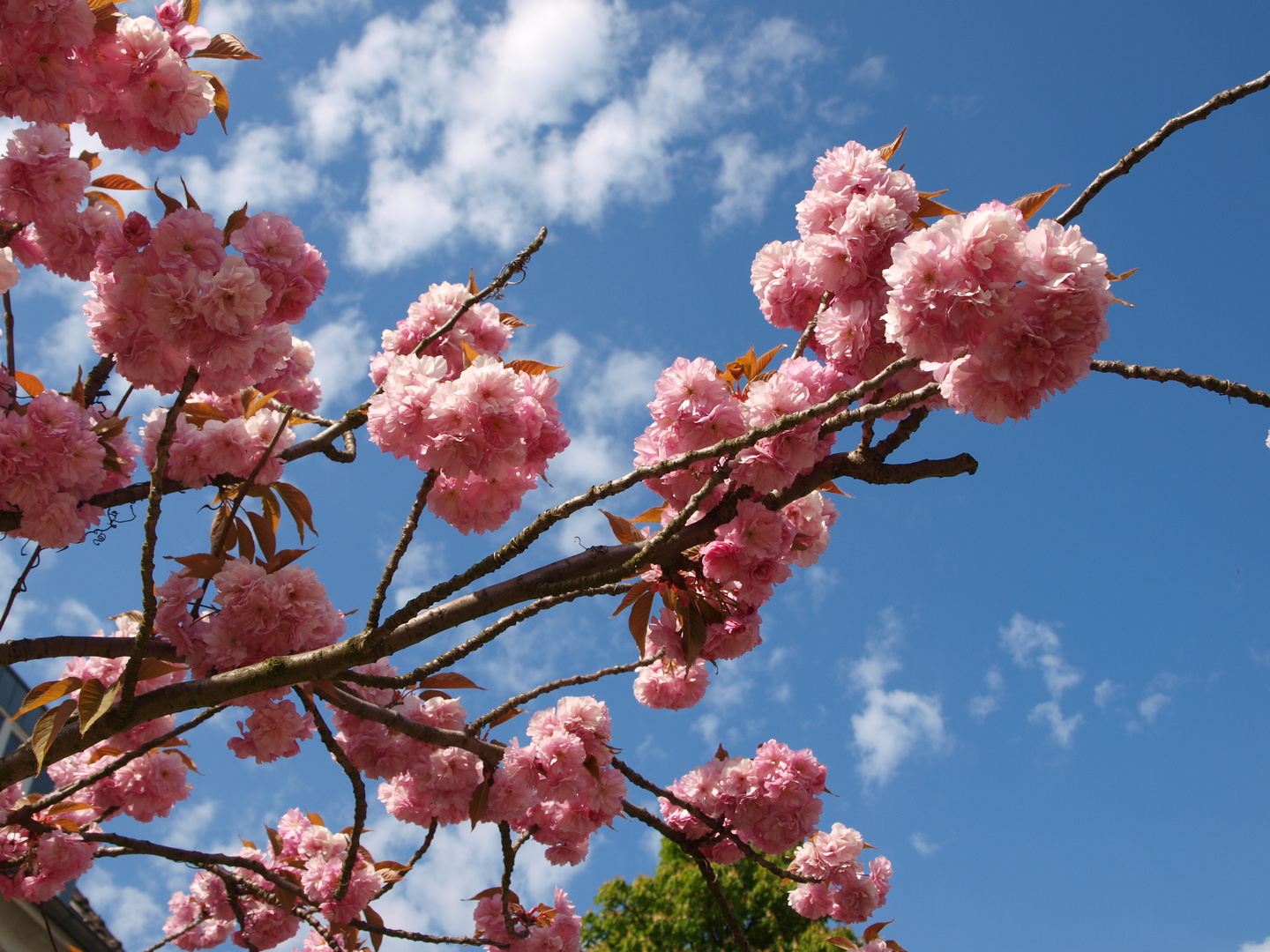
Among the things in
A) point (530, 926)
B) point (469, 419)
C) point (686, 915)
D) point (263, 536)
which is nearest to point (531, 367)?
point (469, 419)

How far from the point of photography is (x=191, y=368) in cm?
215

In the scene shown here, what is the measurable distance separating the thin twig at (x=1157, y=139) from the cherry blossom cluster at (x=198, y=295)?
2143 millimetres

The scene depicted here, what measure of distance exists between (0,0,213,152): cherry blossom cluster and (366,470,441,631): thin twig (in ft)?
5.26

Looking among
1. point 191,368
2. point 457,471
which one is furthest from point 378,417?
point 191,368

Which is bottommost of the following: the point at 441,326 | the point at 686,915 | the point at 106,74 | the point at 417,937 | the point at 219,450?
the point at 417,937

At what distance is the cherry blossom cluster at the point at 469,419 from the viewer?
2055 mm

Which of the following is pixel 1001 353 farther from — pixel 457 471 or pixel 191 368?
pixel 191 368

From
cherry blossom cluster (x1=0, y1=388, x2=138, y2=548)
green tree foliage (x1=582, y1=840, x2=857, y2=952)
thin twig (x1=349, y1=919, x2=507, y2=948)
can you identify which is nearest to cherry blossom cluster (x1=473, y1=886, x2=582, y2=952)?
thin twig (x1=349, y1=919, x2=507, y2=948)

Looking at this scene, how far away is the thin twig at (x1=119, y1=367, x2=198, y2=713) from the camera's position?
79.0 inches

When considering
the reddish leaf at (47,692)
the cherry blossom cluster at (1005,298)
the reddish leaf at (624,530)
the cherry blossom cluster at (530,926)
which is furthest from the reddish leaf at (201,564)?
the cherry blossom cluster at (530,926)

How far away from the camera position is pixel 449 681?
304cm

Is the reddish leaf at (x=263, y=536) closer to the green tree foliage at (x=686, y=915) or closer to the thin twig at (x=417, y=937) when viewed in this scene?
the thin twig at (x=417, y=937)

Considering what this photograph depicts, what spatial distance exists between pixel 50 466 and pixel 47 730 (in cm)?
88

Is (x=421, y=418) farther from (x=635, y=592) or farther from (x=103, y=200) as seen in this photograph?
(x=103, y=200)
